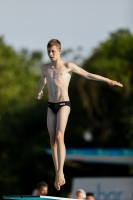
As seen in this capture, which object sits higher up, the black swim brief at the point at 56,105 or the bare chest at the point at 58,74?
the bare chest at the point at 58,74

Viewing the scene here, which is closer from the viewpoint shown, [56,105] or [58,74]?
[58,74]

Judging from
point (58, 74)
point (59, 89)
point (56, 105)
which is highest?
point (58, 74)

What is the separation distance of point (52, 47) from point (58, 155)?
186cm

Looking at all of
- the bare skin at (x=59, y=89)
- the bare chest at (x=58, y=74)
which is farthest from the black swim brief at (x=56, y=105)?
the bare chest at (x=58, y=74)

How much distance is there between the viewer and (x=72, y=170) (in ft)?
134

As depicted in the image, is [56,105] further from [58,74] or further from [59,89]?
[58,74]

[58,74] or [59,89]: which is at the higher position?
[58,74]

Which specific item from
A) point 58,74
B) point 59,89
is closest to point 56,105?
point 59,89

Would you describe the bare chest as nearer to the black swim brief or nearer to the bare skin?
the bare skin

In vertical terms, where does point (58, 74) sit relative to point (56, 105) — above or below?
above

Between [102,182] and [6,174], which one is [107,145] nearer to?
[6,174]

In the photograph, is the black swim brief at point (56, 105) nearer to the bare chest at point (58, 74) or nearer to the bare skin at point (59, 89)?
the bare skin at point (59, 89)

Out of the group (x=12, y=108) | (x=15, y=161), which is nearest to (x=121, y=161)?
(x=15, y=161)

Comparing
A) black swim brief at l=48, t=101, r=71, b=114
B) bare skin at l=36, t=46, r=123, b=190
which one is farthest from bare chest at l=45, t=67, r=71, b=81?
black swim brief at l=48, t=101, r=71, b=114
